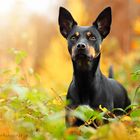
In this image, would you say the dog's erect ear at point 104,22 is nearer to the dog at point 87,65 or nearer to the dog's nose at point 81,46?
the dog at point 87,65

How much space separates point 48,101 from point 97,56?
1.36 metres

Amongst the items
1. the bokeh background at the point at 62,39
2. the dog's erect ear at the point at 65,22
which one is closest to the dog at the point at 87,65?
the dog's erect ear at the point at 65,22

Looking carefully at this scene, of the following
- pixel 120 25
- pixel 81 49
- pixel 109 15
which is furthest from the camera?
pixel 120 25

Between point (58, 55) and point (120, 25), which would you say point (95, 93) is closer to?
point (58, 55)

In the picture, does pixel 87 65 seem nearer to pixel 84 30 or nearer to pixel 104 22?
pixel 84 30

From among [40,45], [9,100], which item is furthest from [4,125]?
[40,45]

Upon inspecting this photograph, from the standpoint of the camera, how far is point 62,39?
86.2 feet

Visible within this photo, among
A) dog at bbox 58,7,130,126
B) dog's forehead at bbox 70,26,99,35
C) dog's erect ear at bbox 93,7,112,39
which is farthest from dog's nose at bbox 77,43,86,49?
dog's erect ear at bbox 93,7,112,39

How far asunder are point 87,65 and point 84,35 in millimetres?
382

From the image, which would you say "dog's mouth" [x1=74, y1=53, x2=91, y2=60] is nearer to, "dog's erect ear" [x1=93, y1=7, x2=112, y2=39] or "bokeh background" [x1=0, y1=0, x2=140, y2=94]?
"dog's erect ear" [x1=93, y1=7, x2=112, y2=39]

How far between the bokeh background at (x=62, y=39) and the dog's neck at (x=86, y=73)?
6.60 meters

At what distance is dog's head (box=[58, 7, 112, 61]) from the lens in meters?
7.15

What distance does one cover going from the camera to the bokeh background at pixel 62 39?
61.9 feet

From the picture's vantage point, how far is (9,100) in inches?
227
